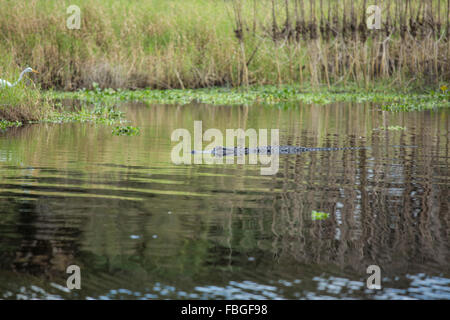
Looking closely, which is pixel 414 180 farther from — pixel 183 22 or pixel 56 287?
pixel 183 22

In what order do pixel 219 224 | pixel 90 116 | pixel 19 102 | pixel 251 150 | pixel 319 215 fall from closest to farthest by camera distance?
pixel 219 224 → pixel 319 215 → pixel 251 150 → pixel 19 102 → pixel 90 116

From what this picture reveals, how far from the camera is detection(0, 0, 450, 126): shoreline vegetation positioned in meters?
26.1

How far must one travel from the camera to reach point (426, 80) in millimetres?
27000

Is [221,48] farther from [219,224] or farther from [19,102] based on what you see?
[219,224]

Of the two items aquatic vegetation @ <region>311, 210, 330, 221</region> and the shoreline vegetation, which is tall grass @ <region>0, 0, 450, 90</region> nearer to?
the shoreline vegetation

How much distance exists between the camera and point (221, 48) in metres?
29.4

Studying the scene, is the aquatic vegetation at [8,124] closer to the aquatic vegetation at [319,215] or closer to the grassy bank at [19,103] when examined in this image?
the grassy bank at [19,103]

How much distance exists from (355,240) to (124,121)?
41.0 feet

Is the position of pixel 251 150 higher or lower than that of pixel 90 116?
lower

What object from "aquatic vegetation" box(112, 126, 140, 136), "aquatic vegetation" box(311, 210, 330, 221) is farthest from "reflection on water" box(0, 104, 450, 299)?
"aquatic vegetation" box(112, 126, 140, 136)

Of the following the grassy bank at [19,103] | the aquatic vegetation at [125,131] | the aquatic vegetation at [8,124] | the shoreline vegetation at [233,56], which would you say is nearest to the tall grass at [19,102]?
the grassy bank at [19,103]

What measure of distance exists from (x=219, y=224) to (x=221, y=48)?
2276 cm

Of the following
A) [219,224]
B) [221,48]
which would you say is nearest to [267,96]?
[221,48]
